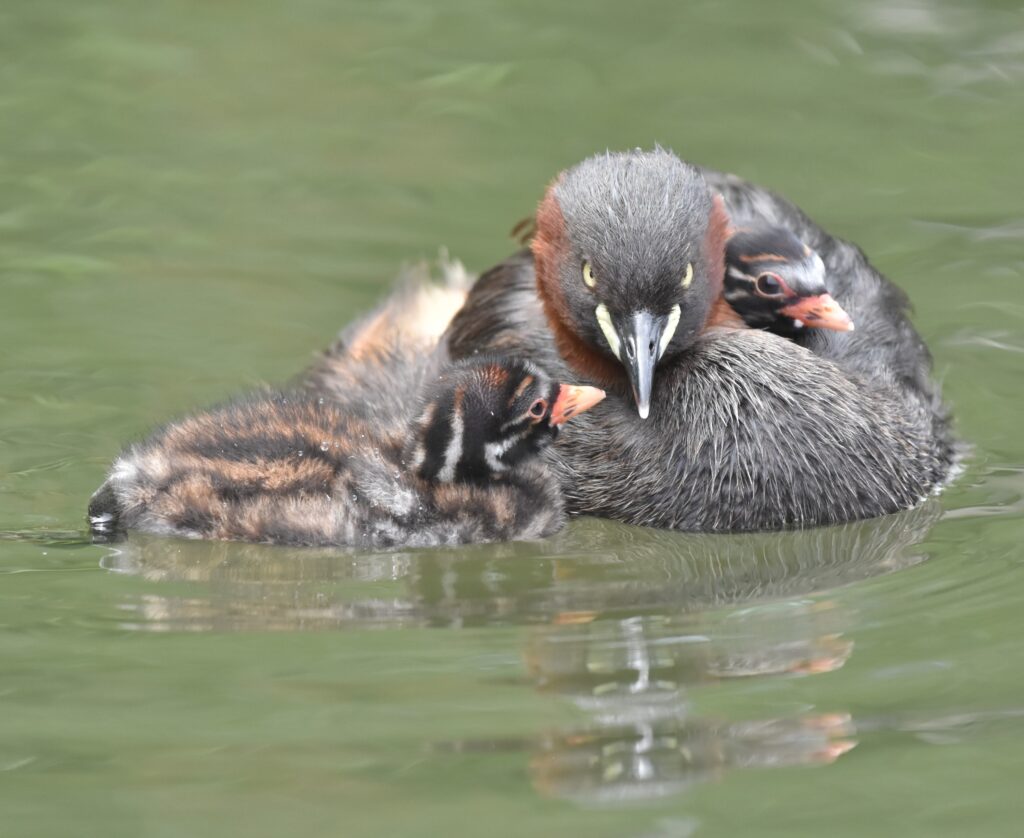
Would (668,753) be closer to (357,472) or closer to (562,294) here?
(357,472)

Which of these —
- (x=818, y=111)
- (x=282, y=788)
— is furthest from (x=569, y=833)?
(x=818, y=111)

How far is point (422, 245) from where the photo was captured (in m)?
9.65

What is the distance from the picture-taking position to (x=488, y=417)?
21.6ft

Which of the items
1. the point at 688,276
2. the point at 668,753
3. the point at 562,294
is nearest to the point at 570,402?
the point at 562,294

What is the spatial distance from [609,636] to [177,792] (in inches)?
59.4

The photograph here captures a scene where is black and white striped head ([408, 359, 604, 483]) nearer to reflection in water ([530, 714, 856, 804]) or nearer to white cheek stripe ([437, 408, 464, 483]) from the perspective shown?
white cheek stripe ([437, 408, 464, 483])

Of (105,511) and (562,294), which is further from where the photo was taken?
(562,294)

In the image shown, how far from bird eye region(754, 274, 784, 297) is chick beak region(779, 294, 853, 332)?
7 centimetres

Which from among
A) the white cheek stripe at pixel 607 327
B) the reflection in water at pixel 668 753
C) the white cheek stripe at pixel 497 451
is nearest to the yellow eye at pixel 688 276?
the white cheek stripe at pixel 607 327

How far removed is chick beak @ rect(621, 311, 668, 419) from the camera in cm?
649

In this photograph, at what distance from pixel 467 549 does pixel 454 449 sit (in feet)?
1.10

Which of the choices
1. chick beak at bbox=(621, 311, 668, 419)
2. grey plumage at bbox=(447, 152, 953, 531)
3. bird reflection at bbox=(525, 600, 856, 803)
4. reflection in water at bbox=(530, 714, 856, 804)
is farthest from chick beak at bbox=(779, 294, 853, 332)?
reflection in water at bbox=(530, 714, 856, 804)

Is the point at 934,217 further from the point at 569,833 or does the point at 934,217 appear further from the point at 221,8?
the point at 569,833

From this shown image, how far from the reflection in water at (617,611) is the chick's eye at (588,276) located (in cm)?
86
